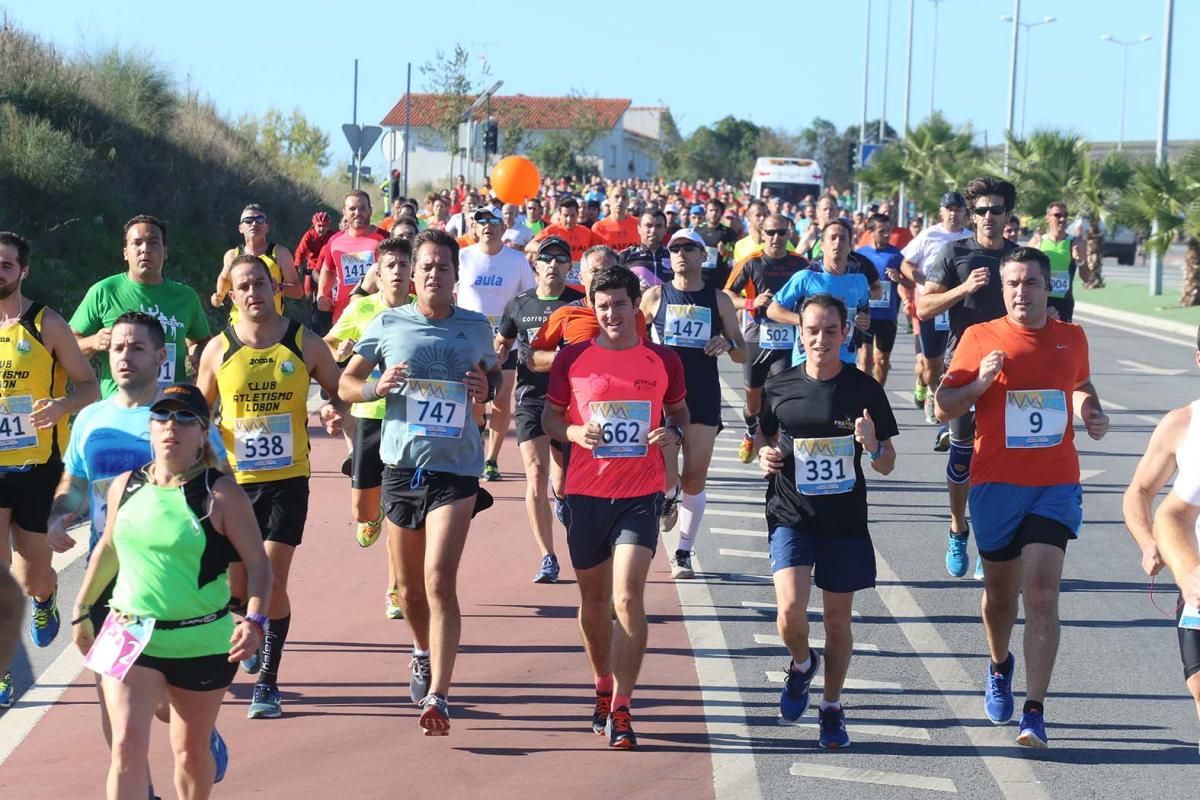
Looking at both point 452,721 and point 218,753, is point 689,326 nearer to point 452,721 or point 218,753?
point 452,721

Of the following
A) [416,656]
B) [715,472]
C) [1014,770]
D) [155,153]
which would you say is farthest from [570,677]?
[155,153]

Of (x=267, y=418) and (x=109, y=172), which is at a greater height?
(x=109, y=172)

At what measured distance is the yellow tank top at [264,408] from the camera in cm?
741

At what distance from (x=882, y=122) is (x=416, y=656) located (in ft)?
246

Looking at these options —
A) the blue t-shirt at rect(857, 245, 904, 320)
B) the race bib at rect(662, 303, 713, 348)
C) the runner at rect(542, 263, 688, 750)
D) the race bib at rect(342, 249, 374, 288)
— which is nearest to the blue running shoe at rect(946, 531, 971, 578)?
the race bib at rect(662, 303, 713, 348)

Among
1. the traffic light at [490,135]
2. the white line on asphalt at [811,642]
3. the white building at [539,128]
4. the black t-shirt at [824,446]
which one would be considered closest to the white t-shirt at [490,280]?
the white line on asphalt at [811,642]

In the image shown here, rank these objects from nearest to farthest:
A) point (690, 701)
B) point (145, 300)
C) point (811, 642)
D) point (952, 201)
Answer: point (690, 701), point (145, 300), point (811, 642), point (952, 201)

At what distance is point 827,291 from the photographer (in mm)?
12203

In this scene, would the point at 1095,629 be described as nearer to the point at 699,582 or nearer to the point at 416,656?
the point at 699,582

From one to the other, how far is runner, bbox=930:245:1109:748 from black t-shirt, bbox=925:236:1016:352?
3.08 metres

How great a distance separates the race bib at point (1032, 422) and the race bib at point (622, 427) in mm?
1612

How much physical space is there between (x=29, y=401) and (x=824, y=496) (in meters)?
3.61

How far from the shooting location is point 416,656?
7672mm

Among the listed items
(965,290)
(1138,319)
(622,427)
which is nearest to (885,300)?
(965,290)
